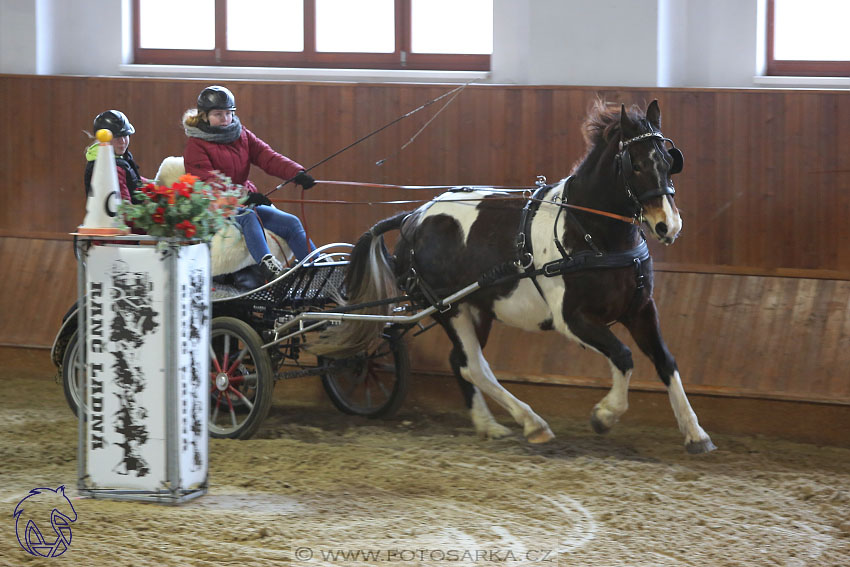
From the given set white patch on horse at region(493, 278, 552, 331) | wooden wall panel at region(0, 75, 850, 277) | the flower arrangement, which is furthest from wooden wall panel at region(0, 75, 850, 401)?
the flower arrangement

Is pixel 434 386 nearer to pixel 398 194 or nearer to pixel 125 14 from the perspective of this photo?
pixel 398 194

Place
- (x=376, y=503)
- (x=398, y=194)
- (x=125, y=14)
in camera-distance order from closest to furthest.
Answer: (x=376, y=503)
(x=398, y=194)
(x=125, y=14)

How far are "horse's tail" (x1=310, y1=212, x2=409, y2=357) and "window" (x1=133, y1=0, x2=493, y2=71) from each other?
8.46ft

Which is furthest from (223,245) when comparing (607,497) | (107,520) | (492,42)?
(492,42)

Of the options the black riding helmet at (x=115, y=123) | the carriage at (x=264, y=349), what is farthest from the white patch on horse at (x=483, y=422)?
the black riding helmet at (x=115, y=123)

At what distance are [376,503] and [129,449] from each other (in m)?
1.07

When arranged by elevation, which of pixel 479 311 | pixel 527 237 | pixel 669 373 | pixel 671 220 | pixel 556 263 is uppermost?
pixel 671 220

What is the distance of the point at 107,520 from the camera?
165 inches

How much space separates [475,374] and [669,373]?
1.06 meters

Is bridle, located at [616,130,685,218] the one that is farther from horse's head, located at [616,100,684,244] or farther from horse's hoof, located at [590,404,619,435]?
horse's hoof, located at [590,404,619,435]

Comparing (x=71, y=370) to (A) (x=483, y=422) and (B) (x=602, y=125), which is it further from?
(B) (x=602, y=125)

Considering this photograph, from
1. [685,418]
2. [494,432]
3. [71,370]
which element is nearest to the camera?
[685,418]

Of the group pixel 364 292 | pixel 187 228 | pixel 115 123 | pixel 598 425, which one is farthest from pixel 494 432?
pixel 115 123

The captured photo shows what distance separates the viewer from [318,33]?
8.15 metres
